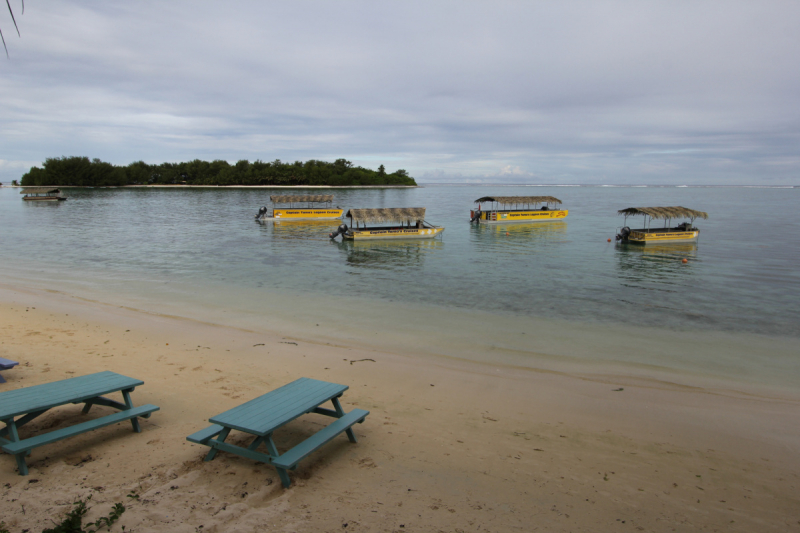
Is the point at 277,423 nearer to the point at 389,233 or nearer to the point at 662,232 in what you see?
the point at 389,233

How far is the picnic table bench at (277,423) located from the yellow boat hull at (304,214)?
52393 mm

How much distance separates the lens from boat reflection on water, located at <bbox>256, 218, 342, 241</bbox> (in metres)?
43.3

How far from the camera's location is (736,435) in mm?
7109

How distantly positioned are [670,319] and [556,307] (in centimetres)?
379

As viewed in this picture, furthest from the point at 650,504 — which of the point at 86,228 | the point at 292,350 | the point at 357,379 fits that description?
the point at 86,228

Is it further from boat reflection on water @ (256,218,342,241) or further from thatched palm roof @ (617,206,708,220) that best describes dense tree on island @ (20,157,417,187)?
thatched palm roof @ (617,206,708,220)

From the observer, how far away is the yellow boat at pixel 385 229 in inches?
1543

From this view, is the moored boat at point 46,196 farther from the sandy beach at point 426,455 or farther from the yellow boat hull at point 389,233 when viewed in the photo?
the sandy beach at point 426,455

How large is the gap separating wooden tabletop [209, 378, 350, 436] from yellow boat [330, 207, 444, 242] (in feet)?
108

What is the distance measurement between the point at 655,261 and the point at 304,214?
40.5m

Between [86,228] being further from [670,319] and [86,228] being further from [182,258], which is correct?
[670,319]

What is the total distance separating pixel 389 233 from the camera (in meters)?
40.7

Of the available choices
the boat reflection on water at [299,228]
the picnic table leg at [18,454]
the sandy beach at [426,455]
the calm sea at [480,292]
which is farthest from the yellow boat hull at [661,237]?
the picnic table leg at [18,454]

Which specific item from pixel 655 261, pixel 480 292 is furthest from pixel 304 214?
pixel 480 292
